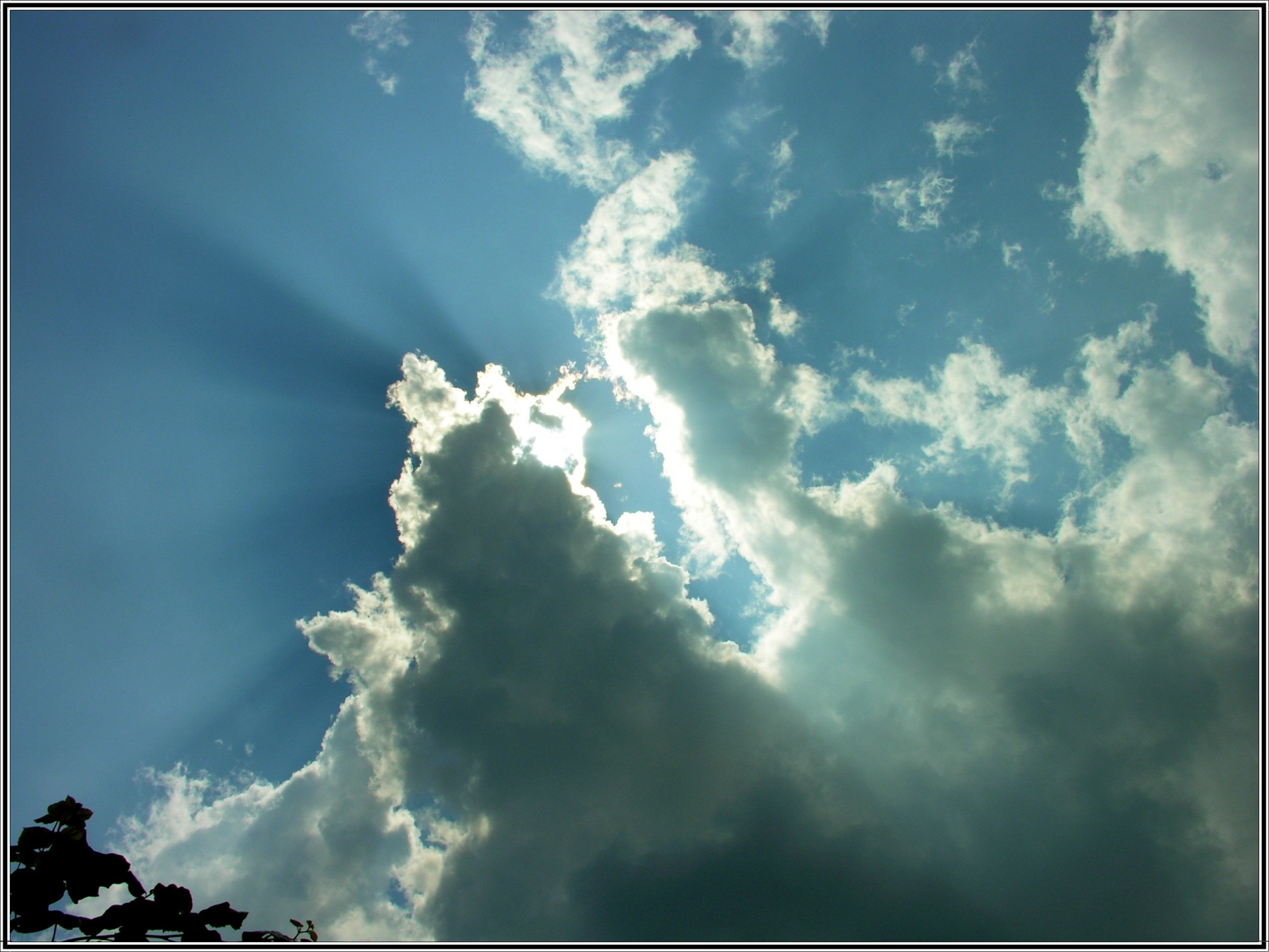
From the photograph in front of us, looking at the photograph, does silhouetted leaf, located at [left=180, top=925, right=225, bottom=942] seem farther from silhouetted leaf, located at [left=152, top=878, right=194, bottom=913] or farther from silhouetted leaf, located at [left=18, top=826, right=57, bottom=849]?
silhouetted leaf, located at [left=18, top=826, right=57, bottom=849]

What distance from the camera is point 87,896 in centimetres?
1359

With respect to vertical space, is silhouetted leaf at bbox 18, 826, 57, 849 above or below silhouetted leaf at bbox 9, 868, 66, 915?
above

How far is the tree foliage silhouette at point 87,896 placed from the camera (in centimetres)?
1329

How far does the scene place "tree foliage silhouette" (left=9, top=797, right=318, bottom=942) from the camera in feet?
43.6

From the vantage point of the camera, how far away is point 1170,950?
2630cm

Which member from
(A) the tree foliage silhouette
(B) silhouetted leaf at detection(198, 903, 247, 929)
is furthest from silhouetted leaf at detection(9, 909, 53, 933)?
(B) silhouetted leaf at detection(198, 903, 247, 929)

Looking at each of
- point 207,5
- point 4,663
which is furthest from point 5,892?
point 207,5

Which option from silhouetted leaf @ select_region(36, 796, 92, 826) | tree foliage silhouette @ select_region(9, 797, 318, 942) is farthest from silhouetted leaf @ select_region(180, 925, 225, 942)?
silhouetted leaf @ select_region(36, 796, 92, 826)

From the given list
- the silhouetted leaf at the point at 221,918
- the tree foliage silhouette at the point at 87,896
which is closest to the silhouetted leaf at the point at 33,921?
the tree foliage silhouette at the point at 87,896

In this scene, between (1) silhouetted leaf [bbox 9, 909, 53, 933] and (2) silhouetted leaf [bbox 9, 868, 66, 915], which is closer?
(2) silhouetted leaf [bbox 9, 868, 66, 915]

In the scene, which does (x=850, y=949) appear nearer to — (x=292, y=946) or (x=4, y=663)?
(x=292, y=946)

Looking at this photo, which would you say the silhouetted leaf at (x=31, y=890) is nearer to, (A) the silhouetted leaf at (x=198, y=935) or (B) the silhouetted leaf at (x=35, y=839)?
(B) the silhouetted leaf at (x=35, y=839)

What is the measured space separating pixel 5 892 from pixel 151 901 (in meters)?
3.27

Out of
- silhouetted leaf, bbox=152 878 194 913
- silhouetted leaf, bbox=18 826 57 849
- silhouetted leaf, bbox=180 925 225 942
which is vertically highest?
silhouetted leaf, bbox=18 826 57 849
